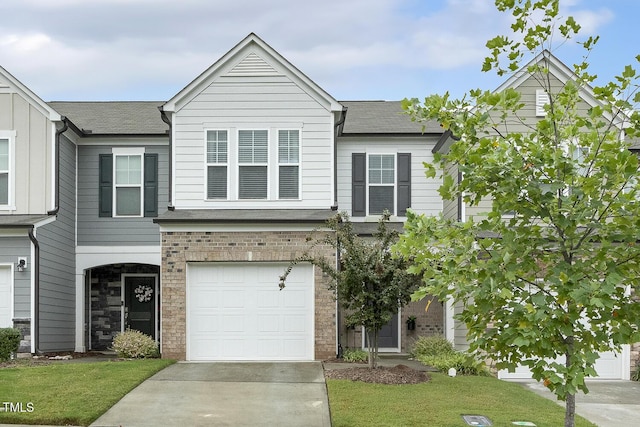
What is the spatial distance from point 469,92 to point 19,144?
13.7 meters

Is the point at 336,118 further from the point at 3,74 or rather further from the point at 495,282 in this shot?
the point at 495,282

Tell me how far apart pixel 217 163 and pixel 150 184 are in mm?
2933

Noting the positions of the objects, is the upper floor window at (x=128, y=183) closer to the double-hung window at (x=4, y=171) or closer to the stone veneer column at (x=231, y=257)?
the double-hung window at (x=4, y=171)

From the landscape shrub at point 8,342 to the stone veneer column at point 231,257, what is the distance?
308cm

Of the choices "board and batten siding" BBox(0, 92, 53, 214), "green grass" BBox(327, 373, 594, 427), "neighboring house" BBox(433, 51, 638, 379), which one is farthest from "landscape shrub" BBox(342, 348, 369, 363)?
"board and batten siding" BBox(0, 92, 53, 214)

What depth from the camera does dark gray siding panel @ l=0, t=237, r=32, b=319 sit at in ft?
57.0

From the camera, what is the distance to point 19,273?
17516mm

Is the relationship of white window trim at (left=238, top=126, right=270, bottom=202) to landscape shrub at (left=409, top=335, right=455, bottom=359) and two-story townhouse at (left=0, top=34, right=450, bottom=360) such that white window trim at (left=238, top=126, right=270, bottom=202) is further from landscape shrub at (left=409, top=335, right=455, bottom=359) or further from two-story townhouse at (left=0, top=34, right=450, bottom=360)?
landscape shrub at (left=409, top=335, right=455, bottom=359)

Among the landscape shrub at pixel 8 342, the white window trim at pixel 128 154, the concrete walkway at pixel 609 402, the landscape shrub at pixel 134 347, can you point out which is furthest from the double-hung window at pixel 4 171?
the concrete walkway at pixel 609 402

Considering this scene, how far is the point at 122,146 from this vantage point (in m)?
19.9

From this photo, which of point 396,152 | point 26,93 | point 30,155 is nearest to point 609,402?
point 396,152

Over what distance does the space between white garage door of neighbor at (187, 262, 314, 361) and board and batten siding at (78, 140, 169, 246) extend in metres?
3.08

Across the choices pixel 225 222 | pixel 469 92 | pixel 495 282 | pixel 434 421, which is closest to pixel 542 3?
pixel 469 92

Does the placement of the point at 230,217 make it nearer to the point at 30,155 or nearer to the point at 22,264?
the point at 22,264
